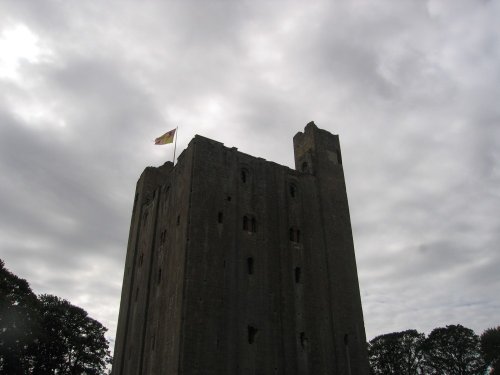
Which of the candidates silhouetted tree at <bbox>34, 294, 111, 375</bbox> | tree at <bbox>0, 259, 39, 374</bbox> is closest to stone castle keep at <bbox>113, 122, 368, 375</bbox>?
tree at <bbox>0, 259, 39, 374</bbox>

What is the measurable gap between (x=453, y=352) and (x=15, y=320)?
49.5 m

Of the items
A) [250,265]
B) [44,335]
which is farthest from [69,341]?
[250,265]

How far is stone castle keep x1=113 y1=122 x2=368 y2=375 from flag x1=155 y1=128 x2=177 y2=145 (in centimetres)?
426

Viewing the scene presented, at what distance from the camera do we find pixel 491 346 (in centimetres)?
5019

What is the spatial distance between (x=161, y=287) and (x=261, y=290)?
6.73 meters

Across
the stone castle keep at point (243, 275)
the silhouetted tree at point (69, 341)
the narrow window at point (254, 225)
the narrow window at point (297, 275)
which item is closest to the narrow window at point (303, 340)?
the stone castle keep at point (243, 275)

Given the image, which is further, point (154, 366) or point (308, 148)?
point (308, 148)

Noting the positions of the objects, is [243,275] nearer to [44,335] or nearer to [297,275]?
[297,275]

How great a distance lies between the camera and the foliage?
→ 3366cm

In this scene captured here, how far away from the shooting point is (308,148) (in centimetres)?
3709

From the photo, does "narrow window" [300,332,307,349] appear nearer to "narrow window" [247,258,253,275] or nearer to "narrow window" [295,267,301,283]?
"narrow window" [295,267,301,283]

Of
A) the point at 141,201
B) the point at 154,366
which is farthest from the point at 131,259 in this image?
the point at 154,366

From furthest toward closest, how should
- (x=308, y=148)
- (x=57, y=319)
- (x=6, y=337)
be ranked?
(x=57, y=319), (x=308, y=148), (x=6, y=337)

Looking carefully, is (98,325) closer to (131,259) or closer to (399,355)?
(131,259)
